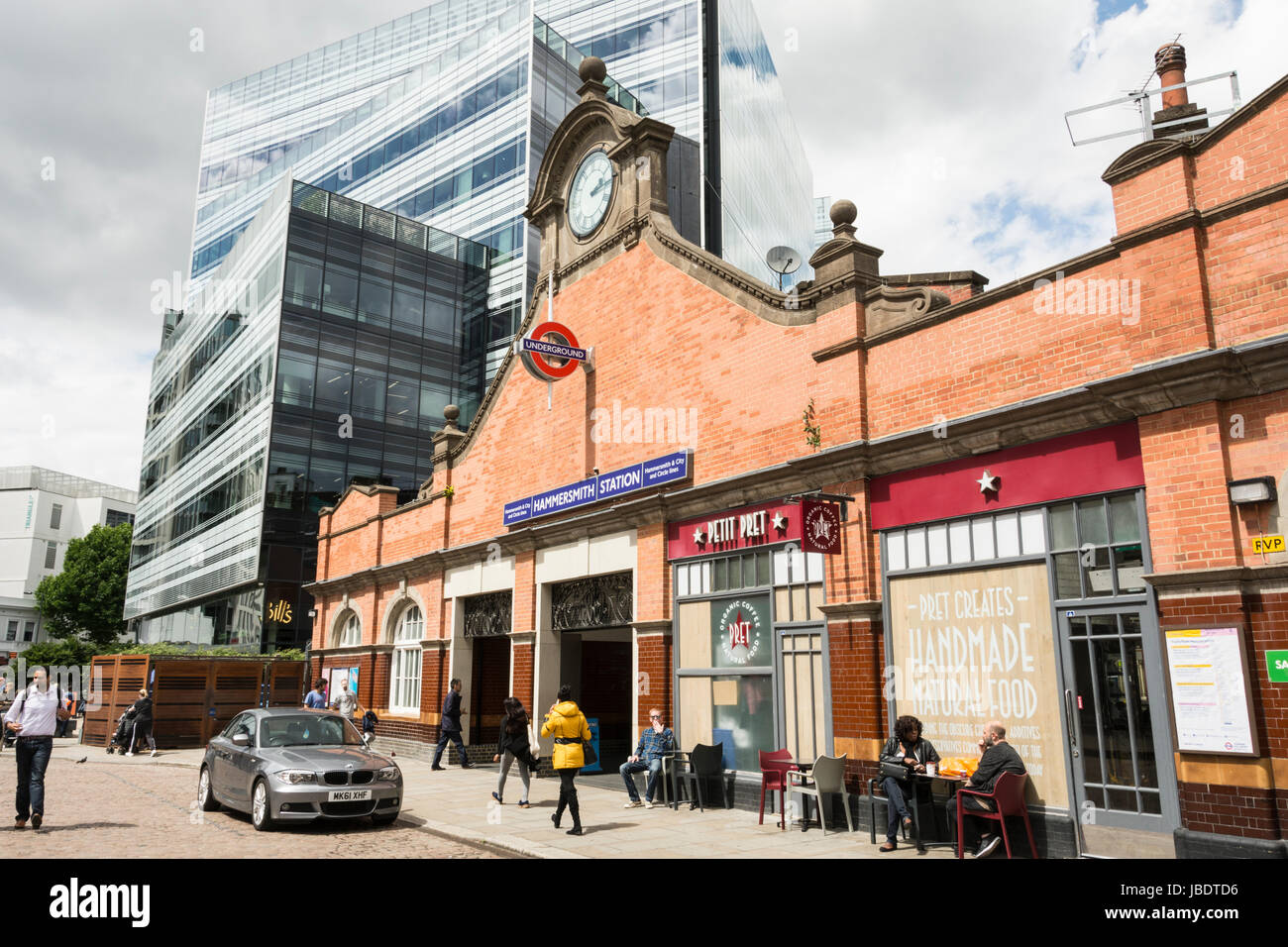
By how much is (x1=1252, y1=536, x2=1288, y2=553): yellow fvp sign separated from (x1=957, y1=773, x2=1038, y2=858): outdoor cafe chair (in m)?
3.02

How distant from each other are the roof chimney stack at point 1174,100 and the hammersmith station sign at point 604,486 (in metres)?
7.54

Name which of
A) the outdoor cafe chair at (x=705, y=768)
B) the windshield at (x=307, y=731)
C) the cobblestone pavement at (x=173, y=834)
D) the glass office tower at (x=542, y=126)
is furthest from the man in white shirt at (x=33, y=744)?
the glass office tower at (x=542, y=126)

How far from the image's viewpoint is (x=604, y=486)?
15750 millimetres

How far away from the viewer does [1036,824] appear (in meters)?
8.95

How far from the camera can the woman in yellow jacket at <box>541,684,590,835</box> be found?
10875 millimetres

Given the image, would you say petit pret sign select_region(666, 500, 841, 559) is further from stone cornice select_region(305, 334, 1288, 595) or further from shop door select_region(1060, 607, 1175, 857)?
shop door select_region(1060, 607, 1175, 857)

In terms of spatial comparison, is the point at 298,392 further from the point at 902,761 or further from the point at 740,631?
the point at 902,761

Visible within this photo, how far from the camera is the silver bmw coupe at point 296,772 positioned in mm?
10367

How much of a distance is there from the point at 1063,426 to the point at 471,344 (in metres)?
40.4

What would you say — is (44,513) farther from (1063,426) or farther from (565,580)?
(1063,426)

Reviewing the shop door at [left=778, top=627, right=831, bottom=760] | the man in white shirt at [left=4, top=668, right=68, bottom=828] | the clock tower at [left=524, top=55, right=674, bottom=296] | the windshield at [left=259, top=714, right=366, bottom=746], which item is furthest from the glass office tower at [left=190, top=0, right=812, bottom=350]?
the man in white shirt at [left=4, top=668, right=68, bottom=828]

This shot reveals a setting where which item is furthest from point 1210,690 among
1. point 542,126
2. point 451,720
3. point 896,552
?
point 542,126

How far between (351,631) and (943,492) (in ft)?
66.5

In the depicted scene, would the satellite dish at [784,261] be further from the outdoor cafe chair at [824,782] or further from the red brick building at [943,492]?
the outdoor cafe chair at [824,782]
